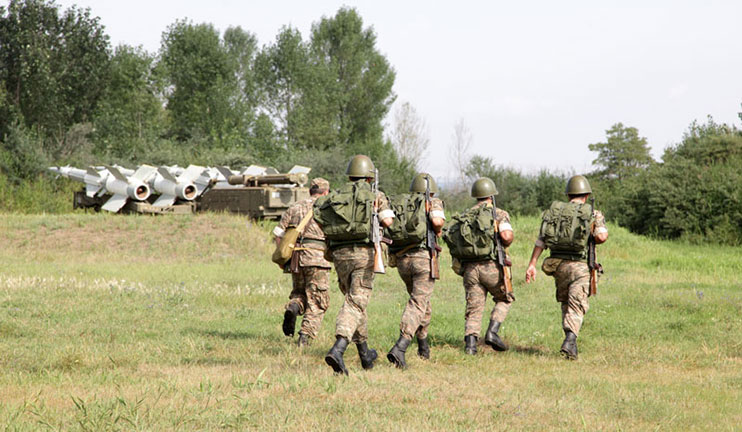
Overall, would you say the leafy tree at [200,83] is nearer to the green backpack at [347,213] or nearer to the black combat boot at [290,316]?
the black combat boot at [290,316]

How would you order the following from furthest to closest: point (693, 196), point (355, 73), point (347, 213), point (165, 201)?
1. point (355, 73)
2. point (693, 196)
3. point (165, 201)
4. point (347, 213)

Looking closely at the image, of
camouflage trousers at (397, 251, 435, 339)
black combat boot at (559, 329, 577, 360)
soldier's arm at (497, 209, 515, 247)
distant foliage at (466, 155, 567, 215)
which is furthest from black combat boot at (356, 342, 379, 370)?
distant foliage at (466, 155, 567, 215)

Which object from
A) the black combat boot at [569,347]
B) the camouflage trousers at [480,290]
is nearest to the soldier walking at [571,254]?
the black combat boot at [569,347]

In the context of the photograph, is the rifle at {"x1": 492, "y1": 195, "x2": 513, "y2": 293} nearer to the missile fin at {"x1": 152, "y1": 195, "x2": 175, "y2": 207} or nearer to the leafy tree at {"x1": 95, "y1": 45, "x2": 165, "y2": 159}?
the missile fin at {"x1": 152, "y1": 195, "x2": 175, "y2": 207}

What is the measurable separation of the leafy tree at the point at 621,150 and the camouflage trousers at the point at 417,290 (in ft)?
145

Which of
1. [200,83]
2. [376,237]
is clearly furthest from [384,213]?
[200,83]

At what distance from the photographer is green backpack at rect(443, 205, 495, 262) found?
9.09 m

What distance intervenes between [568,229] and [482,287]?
123cm

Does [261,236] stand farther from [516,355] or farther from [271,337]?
[516,355]

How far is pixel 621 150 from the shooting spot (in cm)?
5116

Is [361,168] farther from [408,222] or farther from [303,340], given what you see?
[303,340]

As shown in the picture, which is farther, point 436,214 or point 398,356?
point 436,214

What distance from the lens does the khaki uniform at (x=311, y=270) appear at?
917 cm

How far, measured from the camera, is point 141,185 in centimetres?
2716
